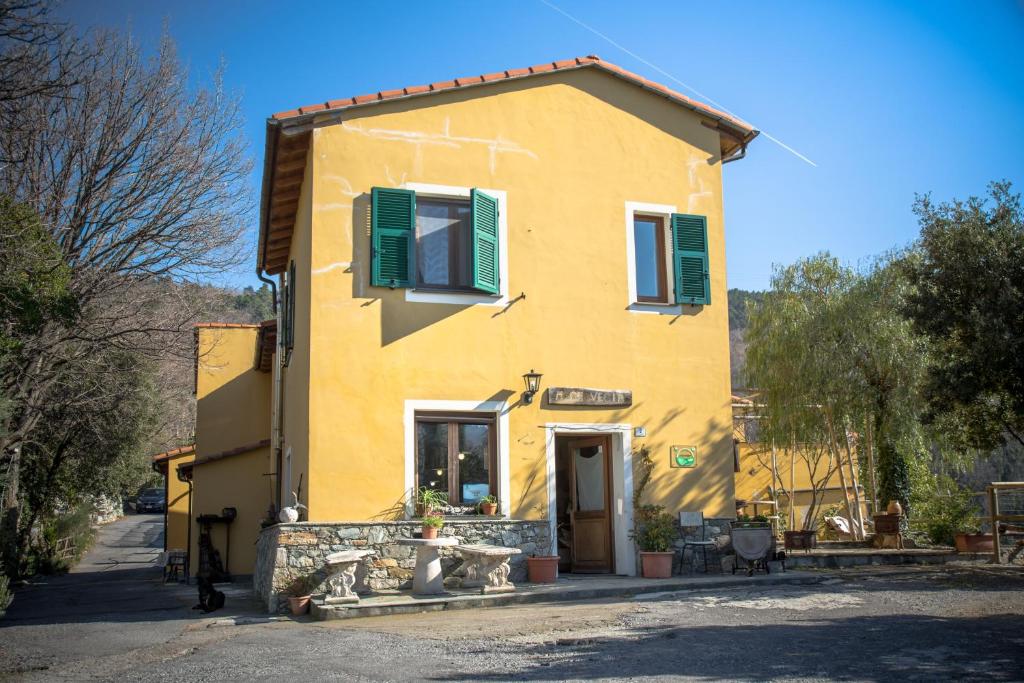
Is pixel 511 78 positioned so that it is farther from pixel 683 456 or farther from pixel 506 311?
pixel 683 456

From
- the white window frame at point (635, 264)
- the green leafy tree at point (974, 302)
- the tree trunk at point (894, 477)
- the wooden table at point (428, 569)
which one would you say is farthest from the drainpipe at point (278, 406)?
the tree trunk at point (894, 477)

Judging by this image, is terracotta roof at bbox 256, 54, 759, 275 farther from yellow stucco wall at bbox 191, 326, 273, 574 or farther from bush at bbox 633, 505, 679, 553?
bush at bbox 633, 505, 679, 553

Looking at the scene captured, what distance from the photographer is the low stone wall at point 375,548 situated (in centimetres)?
1077

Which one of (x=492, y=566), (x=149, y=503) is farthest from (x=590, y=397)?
(x=149, y=503)

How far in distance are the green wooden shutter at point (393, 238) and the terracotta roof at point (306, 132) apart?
1.28m

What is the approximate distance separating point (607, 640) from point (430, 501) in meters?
4.29

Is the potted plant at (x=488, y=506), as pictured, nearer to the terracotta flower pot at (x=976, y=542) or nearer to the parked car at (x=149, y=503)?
the terracotta flower pot at (x=976, y=542)

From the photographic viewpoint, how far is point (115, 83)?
14.4 m

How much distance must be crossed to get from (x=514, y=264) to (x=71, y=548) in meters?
18.0

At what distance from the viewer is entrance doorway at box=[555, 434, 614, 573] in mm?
12906

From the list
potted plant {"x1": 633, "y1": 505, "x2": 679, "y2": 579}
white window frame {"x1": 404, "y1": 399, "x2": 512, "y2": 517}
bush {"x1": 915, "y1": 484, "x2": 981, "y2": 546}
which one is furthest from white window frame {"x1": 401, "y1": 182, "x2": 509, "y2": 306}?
bush {"x1": 915, "y1": 484, "x2": 981, "y2": 546}

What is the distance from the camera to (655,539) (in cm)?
1225

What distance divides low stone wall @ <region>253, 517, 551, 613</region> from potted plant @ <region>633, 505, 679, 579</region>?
140 cm

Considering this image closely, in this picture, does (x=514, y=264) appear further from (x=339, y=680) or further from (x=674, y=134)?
(x=339, y=680)
